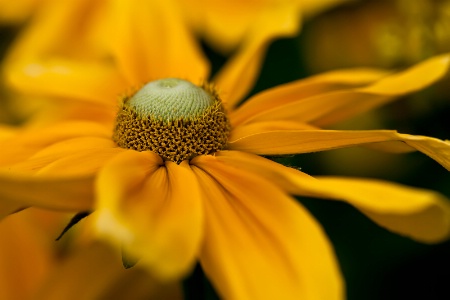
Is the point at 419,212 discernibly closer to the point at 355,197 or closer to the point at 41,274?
the point at 355,197

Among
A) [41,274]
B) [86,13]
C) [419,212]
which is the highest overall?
[419,212]

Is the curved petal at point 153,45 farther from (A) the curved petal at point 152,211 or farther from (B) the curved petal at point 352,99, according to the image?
(A) the curved petal at point 152,211

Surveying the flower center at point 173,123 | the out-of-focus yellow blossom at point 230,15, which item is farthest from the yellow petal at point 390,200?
the out-of-focus yellow blossom at point 230,15

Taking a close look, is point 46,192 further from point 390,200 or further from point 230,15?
point 230,15

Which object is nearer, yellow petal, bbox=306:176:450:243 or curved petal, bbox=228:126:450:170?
yellow petal, bbox=306:176:450:243

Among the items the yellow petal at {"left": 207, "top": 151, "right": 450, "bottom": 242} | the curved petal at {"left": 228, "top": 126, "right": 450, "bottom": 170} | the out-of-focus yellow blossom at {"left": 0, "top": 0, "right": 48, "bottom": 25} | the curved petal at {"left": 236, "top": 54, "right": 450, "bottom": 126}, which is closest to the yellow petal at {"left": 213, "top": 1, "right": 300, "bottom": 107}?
the curved petal at {"left": 236, "top": 54, "right": 450, "bottom": 126}

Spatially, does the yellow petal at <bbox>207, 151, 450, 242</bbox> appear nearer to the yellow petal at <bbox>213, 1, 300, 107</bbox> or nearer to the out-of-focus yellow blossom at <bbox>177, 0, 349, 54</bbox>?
the yellow petal at <bbox>213, 1, 300, 107</bbox>

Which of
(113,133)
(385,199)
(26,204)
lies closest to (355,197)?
(385,199)
